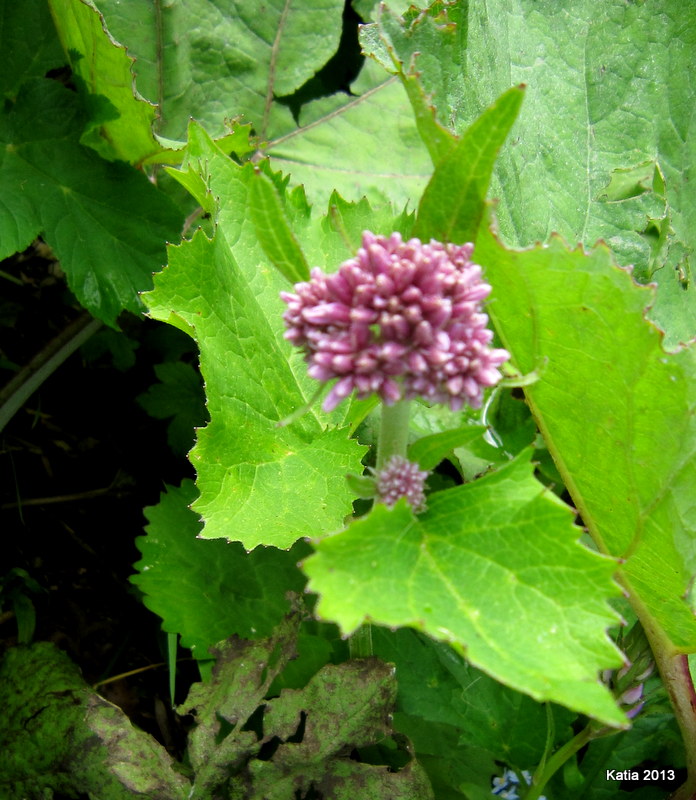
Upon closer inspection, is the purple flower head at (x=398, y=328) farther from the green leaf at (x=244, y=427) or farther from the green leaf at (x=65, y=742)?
the green leaf at (x=65, y=742)

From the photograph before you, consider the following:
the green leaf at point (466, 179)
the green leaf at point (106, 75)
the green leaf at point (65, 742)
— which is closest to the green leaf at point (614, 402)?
the green leaf at point (466, 179)

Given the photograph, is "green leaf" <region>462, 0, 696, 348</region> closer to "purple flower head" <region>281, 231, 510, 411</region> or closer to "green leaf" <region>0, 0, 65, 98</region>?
"purple flower head" <region>281, 231, 510, 411</region>

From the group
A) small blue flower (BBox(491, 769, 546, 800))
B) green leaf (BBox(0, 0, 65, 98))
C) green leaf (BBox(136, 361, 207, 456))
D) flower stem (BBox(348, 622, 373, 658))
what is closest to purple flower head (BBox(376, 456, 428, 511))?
flower stem (BBox(348, 622, 373, 658))

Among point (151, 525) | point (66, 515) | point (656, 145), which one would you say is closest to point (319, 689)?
point (151, 525)

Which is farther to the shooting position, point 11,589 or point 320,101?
point 320,101

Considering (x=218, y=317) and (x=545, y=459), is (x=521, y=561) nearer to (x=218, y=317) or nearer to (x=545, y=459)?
(x=218, y=317)

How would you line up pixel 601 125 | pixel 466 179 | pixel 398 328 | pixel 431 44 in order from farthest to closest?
pixel 601 125
pixel 431 44
pixel 466 179
pixel 398 328

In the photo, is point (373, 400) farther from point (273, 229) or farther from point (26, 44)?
point (26, 44)

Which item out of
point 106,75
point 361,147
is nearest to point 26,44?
point 106,75
